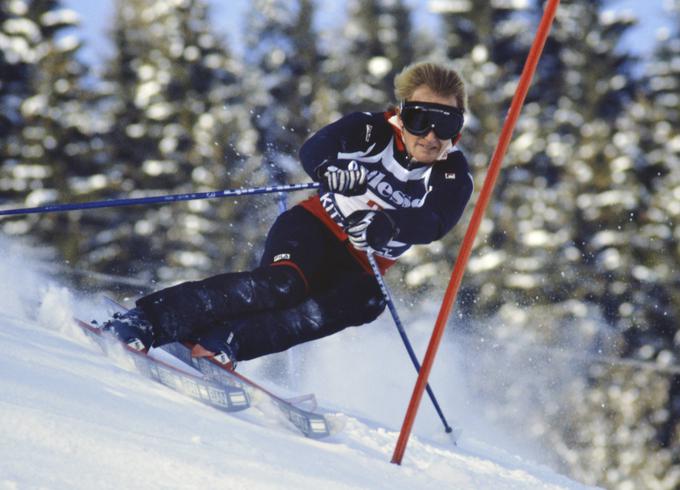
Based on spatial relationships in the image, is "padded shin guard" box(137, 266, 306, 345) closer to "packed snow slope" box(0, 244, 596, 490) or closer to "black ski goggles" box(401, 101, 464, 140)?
"packed snow slope" box(0, 244, 596, 490)

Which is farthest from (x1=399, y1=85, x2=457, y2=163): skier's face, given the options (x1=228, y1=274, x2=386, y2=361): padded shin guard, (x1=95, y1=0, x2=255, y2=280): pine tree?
(x1=95, y1=0, x2=255, y2=280): pine tree

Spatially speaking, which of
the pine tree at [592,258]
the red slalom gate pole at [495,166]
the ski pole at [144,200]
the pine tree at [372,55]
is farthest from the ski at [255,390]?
the pine tree at [372,55]

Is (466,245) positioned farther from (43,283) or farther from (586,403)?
(586,403)

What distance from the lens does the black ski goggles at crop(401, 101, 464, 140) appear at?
3.81 m

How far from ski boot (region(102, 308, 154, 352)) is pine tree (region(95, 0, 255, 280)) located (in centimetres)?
1783

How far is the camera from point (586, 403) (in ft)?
61.5

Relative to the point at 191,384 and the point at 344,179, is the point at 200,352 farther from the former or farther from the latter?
the point at 344,179

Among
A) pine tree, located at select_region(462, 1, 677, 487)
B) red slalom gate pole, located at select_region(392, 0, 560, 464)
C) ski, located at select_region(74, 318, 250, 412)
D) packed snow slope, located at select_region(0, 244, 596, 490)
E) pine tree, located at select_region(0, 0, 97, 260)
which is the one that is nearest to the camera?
packed snow slope, located at select_region(0, 244, 596, 490)

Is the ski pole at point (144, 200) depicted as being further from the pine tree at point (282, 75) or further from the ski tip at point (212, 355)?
the pine tree at point (282, 75)

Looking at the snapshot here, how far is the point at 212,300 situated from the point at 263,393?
497mm

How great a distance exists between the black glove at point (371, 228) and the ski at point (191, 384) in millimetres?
776

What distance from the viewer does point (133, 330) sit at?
12.0 feet

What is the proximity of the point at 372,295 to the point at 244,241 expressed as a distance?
1817cm

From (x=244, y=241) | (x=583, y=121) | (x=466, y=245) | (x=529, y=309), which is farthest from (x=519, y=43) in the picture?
(x=466, y=245)
